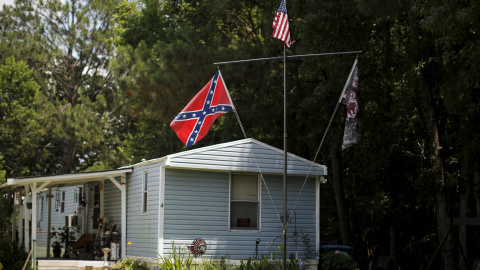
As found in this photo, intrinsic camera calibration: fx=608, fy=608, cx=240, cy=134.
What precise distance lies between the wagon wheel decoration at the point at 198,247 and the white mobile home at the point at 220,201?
6.1 inches

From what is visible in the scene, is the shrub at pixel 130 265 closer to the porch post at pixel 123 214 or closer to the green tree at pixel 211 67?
the porch post at pixel 123 214

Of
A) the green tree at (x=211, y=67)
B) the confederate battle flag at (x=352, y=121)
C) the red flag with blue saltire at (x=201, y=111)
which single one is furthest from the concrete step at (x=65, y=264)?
the green tree at (x=211, y=67)

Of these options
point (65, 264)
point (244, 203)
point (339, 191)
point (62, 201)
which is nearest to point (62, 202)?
point (62, 201)

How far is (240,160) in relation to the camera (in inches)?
619

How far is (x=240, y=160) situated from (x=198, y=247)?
2460 mm

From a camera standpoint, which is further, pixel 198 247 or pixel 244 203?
pixel 244 203

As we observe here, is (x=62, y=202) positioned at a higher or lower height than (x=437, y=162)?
lower

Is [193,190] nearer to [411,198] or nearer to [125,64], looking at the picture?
[411,198]

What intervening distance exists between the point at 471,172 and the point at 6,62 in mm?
24930

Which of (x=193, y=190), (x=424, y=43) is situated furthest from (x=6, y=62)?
(x=424, y=43)

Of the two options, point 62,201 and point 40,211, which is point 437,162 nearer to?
point 62,201

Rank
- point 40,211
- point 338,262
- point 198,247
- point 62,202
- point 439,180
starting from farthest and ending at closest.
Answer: point 40,211 → point 62,202 → point 439,180 → point 338,262 → point 198,247

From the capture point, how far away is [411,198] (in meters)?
23.0

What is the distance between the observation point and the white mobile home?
1516 cm
